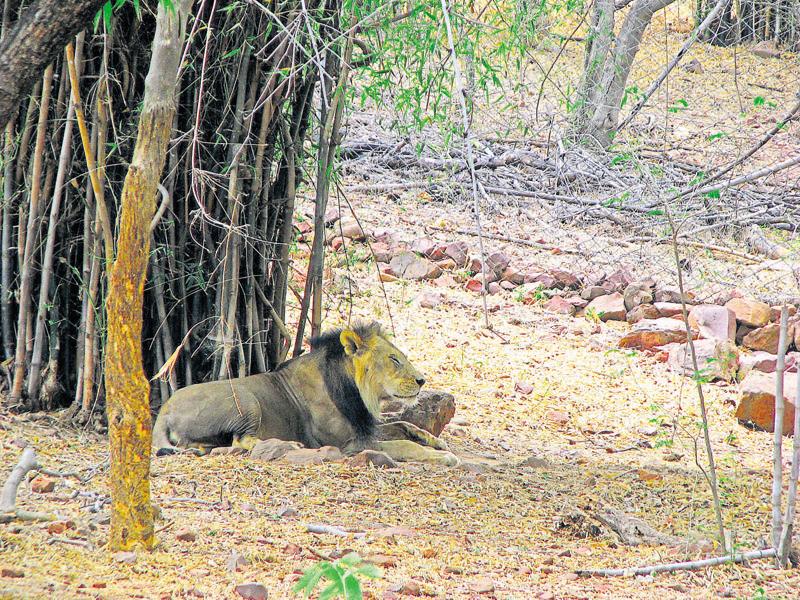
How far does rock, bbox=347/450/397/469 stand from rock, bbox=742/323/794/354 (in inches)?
183

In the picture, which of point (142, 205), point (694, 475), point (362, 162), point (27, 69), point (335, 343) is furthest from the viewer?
point (362, 162)

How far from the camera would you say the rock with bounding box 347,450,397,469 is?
4977 mm

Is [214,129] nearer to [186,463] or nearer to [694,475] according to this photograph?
[186,463]

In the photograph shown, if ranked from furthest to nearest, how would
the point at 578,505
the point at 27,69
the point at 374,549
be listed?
1. the point at 578,505
2. the point at 374,549
3. the point at 27,69

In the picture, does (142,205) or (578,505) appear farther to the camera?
(578,505)

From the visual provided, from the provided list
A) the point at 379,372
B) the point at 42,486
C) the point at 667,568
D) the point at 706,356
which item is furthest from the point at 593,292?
the point at 42,486

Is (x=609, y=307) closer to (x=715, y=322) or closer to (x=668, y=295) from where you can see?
(x=668, y=295)

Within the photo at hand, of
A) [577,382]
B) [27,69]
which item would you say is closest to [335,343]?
[577,382]

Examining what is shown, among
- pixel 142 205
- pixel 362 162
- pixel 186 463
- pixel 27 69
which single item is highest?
pixel 362 162

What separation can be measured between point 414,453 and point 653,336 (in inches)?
141

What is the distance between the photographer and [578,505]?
4.56 m

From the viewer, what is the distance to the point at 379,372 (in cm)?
568

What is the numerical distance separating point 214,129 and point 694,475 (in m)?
3.47

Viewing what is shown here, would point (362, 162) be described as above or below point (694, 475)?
above
